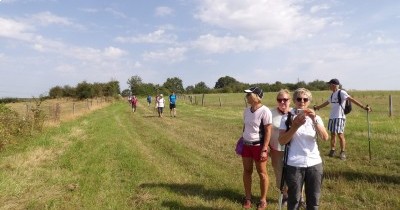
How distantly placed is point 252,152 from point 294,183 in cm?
149

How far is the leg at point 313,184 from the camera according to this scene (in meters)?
4.70

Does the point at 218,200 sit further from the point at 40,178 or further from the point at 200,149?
the point at 200,149

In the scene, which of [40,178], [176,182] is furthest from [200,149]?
[40,178]

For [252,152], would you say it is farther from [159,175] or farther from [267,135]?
[159,175]

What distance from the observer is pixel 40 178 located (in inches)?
330

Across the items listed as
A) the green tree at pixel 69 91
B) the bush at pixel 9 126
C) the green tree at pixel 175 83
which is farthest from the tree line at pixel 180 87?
the bush at pixel 9 126

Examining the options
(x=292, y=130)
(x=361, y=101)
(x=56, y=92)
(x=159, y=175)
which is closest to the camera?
(x=292, y=130)

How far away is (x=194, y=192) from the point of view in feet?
23.9

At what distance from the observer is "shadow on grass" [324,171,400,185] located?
758 centimetres

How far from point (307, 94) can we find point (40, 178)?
19.9 ft

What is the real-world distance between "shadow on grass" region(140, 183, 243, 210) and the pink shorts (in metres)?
0.93

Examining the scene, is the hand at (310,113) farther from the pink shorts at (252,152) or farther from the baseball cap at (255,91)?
the pink shorts at (252,152)

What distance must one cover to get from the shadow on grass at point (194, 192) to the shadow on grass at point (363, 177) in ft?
7.15

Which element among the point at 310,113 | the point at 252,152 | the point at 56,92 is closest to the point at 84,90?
the point at 56,92
